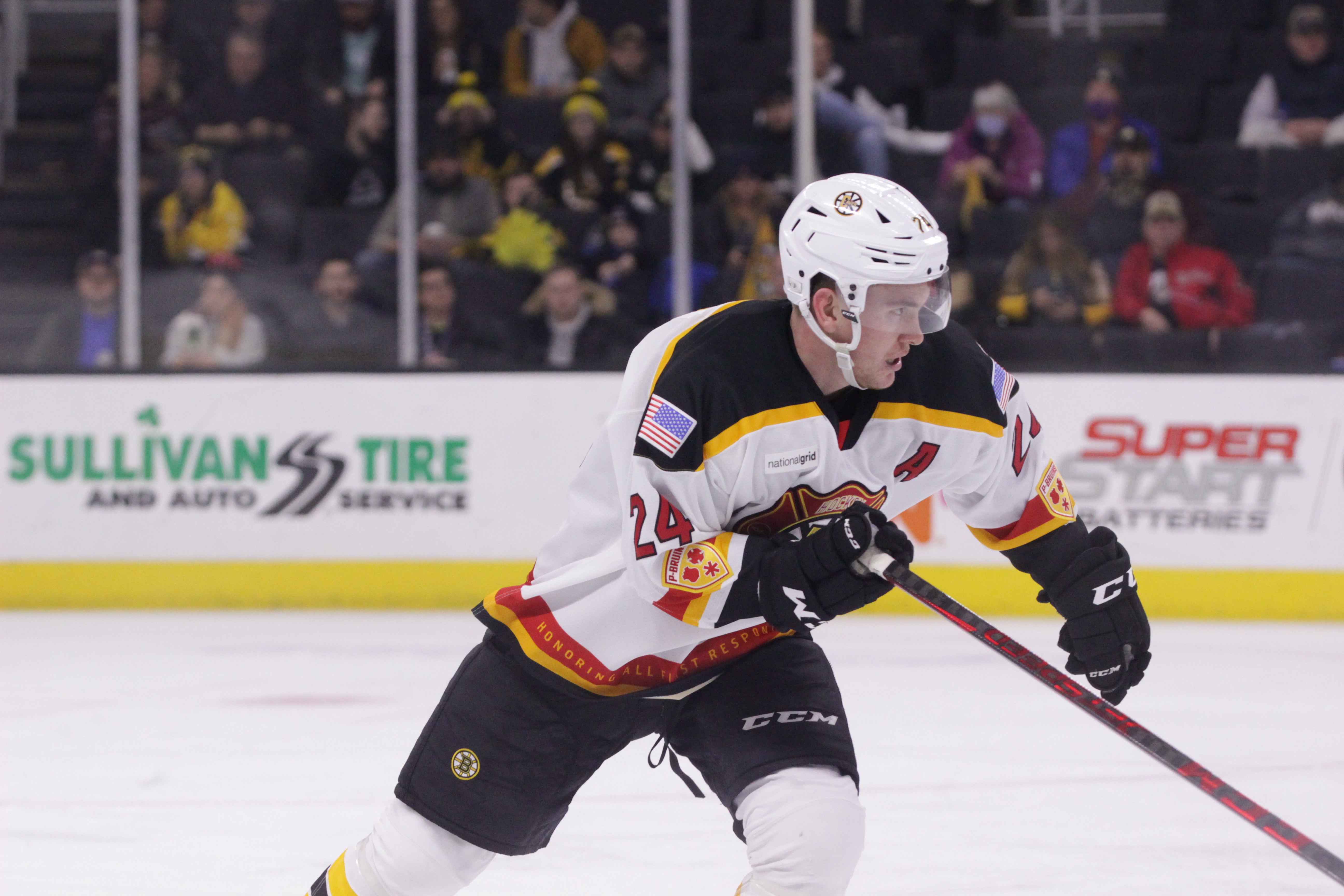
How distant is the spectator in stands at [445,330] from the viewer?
576 centimetres

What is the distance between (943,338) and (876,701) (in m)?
2.30

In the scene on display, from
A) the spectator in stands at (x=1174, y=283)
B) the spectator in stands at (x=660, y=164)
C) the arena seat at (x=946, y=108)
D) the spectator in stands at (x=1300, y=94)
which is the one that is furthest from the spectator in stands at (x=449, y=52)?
the spectator in stands at (x=1300, y=94)

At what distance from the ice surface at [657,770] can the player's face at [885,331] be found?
1.18 metres

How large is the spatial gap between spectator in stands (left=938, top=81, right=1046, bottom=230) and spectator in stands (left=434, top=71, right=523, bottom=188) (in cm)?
173

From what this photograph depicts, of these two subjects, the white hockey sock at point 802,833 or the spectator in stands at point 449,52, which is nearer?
the white hockey sock at point 802,833

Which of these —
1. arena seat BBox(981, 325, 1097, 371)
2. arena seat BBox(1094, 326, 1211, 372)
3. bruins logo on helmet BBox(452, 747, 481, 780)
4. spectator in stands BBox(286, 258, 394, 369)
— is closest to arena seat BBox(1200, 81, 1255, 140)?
arena seat BBox(1094, 326, 1211, 372)

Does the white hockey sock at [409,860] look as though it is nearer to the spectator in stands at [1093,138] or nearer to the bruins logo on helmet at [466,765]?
the bruins logo on helmet at [466,765]

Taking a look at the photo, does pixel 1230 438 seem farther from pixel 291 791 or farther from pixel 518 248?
pixel 291 791

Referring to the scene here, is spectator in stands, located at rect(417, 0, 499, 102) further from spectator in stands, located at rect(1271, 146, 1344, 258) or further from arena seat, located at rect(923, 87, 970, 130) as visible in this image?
spectator in stands, located at rect(1271, 146, 1344, 258)

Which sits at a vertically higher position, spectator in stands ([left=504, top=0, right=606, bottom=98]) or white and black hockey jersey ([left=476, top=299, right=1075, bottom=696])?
spectator in stands ([left=504, top=0, right=606, bottom=98])

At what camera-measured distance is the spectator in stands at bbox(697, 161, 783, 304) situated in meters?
5.84

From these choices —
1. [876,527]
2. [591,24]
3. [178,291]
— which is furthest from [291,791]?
[591,24]

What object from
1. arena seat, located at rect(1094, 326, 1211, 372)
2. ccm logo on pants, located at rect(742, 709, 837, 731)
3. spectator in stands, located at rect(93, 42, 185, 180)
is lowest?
ccm logo on pants, located at rect(742, 709, 837, 731)

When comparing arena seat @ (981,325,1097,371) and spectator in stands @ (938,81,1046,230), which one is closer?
arena seat @ (981,325,1097,371)
